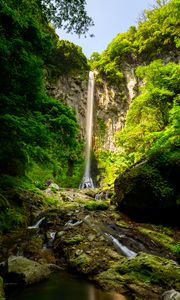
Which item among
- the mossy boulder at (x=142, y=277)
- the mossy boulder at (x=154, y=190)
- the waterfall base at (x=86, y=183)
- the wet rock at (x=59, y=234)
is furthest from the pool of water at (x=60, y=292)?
the waterfall base at (x=86, y=183)

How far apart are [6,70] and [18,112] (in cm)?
99

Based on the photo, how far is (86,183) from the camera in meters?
27.5

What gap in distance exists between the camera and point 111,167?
2833cm

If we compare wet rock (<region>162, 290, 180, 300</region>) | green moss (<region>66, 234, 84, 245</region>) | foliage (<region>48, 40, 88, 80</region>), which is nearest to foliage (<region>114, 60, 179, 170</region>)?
green moss (<region>66, 234, 84, 245</region>)

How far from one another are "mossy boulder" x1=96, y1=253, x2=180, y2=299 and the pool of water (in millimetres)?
293

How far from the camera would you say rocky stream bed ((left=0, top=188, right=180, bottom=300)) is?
5492 millimetres

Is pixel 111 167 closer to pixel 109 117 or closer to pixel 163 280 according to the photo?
pixel 109 117

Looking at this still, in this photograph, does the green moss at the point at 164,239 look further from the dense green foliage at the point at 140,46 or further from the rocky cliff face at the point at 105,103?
the dense green foliage at the point at 140,46

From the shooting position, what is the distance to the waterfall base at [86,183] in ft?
88.7

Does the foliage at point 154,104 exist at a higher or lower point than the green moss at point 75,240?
higher

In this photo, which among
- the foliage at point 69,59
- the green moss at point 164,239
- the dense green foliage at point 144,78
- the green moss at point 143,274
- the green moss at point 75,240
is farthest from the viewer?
the foliage at point 69,59

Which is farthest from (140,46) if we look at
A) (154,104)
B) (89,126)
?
(154,104)

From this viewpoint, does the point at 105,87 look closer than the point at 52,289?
No

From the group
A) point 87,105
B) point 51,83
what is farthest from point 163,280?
point 87,105
